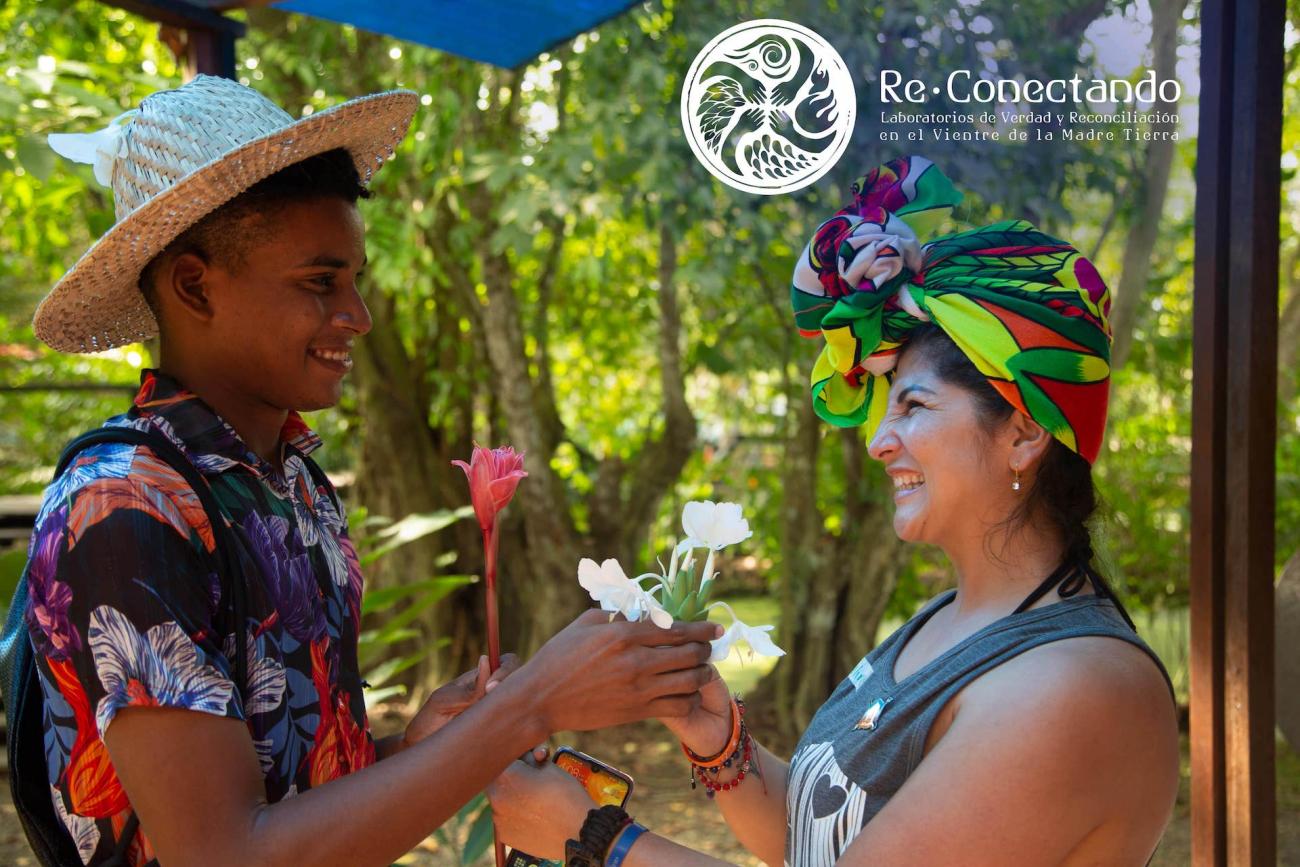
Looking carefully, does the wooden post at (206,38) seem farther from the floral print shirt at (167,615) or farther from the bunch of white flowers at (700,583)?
the bunch of white flowers at (700,583)

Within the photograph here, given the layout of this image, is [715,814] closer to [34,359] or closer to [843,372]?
[843,372]

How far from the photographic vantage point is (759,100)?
4102mm

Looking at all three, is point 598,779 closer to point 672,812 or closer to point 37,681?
point 37,681

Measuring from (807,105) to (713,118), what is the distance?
1.11 ft

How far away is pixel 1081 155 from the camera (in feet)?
14.8

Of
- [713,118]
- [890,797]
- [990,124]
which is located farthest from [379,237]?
[890,797]

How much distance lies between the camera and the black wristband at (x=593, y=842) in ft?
5.41

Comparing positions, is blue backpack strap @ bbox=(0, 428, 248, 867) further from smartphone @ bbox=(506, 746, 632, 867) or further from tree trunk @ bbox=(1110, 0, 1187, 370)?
tree trunk @ bbox=(1110, 0, 1187, 370)

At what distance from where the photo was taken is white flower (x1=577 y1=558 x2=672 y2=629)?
61.4 inches

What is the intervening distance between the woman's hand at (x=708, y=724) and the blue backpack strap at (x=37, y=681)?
2.41ft

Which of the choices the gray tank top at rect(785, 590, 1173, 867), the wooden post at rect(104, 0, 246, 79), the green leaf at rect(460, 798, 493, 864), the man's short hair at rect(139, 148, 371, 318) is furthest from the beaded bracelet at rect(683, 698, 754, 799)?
the wooden post at rect(104, 0, 246, 79)

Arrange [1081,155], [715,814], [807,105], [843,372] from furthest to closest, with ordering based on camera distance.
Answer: [715,814]
[1081,155]
[807,105]
[843,372]

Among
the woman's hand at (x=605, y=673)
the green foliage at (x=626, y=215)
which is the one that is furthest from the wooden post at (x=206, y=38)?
the woman's hand at (x=605, y=673)

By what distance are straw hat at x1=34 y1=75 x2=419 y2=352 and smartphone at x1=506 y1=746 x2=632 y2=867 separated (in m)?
0.93
